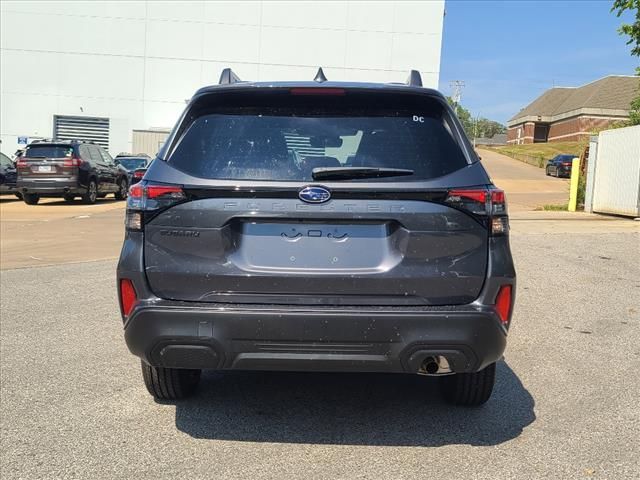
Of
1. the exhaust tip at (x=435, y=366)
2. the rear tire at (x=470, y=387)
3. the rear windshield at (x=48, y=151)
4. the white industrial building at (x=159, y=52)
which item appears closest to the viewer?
the exhaust tip at (x=435, y=366)

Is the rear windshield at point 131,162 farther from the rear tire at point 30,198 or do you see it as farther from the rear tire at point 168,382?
the rear tire at point 168,382

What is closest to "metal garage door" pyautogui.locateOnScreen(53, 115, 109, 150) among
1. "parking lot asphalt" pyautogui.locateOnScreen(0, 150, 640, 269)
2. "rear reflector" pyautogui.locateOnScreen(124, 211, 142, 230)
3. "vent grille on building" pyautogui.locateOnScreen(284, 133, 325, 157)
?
"parking lot asphalt" pyautogui.locateOnScreen(0, 150, 640, 269)

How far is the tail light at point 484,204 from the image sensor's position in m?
3.29

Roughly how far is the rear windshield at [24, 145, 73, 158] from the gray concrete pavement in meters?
14.6

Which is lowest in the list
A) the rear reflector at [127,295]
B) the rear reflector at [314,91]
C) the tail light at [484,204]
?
the rear reflector at [127,295]

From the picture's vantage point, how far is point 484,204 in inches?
131

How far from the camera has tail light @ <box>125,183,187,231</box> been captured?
10.8ft

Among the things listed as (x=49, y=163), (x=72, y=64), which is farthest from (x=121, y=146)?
(x=49, y=163)

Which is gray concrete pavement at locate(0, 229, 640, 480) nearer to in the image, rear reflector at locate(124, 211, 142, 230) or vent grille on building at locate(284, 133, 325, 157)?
rear reflector at locate(124, 211, 142, 230)

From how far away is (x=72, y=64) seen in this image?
3831 cm

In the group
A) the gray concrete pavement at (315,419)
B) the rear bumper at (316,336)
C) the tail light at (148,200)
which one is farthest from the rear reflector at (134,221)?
the gray concrete pavement at (315,419)

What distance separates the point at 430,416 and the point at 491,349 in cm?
90

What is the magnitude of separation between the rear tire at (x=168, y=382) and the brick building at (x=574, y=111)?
65771mm

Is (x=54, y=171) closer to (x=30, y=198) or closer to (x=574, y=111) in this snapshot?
(x=30, y=198)
